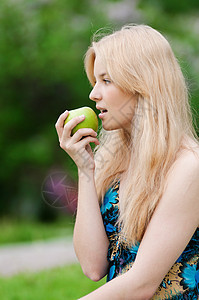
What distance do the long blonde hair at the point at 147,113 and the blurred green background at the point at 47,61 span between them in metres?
8.93

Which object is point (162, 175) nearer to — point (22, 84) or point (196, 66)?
point (196, 66)

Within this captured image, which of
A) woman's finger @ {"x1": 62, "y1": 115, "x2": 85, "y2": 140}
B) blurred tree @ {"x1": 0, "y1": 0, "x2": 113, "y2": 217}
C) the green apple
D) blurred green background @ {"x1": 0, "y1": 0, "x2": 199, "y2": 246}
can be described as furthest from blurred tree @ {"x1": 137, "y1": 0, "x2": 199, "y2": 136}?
woman's finger @ {"x1": 62, "y1": 115, "x2": 85, "y2": 140}

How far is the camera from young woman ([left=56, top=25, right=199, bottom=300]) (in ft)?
5.88

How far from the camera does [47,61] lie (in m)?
12.3

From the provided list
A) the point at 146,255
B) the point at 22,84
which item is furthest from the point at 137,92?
Answer: the point at 22,84

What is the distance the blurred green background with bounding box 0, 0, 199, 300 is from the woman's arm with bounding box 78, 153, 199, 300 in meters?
8.97

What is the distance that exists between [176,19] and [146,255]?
Answer: 12.2 meters

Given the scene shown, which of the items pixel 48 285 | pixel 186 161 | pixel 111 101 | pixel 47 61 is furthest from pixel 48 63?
pixel 186 161

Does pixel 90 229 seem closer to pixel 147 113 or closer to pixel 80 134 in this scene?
pixel 80 134

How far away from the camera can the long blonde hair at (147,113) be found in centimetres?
192

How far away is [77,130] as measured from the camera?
7.39ft

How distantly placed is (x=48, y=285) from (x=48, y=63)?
321 inches

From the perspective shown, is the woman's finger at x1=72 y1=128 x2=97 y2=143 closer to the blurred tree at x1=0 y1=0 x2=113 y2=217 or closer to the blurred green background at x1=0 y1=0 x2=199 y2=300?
the blurred green background at x1=0 y1=0 x2=199 y2=300

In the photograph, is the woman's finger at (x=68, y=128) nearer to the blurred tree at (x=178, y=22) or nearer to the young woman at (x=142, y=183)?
the young woman at (x=142, y=183)
